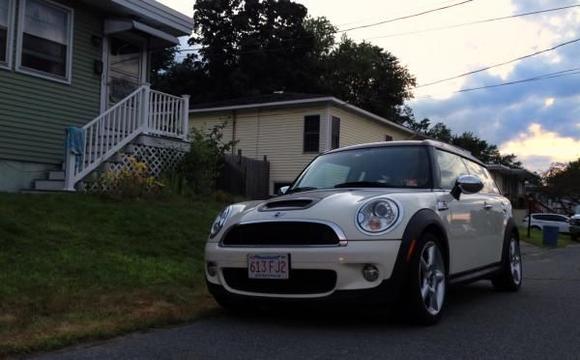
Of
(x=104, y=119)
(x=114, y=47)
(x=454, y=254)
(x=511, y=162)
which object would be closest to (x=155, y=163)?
(x=104, y=119)

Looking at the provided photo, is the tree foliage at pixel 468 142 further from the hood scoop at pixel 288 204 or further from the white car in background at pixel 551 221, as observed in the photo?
the hood scoop at pixel 288 204

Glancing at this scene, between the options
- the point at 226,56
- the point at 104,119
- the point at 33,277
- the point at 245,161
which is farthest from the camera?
the point at 226,56

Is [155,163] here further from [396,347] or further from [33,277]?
[396,347]

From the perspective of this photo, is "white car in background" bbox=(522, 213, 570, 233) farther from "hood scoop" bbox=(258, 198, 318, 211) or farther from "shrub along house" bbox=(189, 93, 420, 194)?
"hood scoop" bbox=(258, 198, 318, 211)

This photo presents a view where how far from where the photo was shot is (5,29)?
11820mm

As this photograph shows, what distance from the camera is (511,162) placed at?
7938 centimetres

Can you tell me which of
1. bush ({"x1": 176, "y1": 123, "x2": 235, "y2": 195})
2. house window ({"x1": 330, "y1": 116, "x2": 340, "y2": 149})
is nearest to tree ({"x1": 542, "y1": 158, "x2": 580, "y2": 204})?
house window ({"x1": 330, "y1": 116, "x2": 340, "y2": 149})

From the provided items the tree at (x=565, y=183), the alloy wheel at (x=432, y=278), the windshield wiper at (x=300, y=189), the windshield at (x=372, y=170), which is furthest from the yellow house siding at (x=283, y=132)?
the tree at (x=565, y=183)

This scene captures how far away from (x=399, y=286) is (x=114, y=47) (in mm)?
11478

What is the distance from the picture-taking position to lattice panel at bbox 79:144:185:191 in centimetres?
1212

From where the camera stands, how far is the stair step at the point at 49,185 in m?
11.7

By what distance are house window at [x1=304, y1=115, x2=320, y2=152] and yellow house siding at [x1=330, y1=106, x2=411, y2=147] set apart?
0.75 meters

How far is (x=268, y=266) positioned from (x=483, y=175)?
3725 mm

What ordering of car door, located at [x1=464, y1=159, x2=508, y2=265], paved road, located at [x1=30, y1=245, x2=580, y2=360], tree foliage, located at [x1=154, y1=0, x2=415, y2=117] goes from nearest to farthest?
paved road, located at [x1=30, y1=245, x2=580, y2=360]
car door, located at [x1=464, y1=159, x2=508, y2=265]
tree foliage, located at [x1=154, y1=0, x2=415, y2=117]
